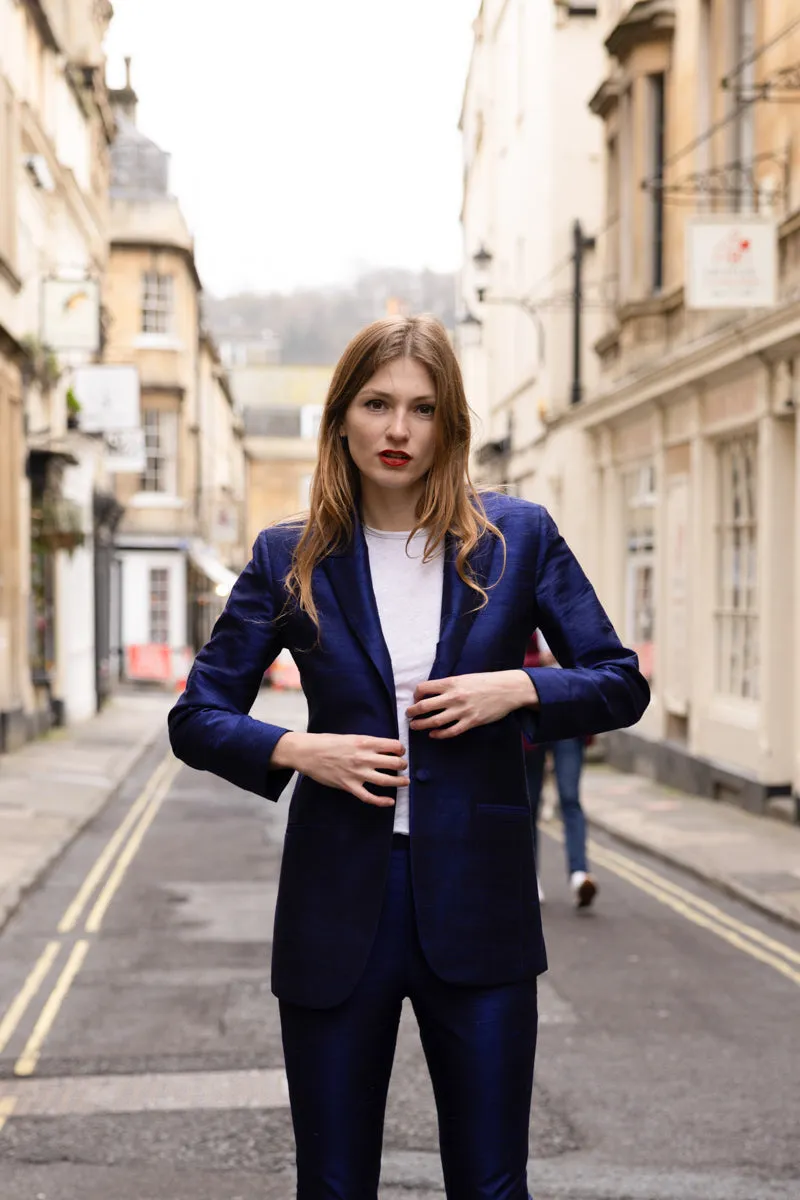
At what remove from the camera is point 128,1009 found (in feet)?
23.6

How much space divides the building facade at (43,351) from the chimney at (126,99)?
15.3 meters

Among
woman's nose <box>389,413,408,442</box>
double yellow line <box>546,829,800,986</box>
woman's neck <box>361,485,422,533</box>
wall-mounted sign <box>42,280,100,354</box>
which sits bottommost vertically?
double yellow line <box>546,829,800,986</box>

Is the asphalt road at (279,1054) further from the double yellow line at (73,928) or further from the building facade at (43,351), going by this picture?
the building facade at (43,351)

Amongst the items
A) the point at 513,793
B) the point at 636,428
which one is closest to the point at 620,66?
the point at 636,428

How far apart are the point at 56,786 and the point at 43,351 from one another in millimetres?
8281

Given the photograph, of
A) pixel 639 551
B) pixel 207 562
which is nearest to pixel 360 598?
pixel 639 551

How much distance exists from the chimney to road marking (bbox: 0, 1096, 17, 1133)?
1630 inches

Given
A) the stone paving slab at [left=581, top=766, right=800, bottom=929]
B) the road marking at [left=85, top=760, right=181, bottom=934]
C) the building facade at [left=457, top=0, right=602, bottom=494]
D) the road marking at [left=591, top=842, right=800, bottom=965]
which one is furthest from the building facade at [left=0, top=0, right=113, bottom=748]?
the road marking at [left=591, top=842, right=800, bottom=965]

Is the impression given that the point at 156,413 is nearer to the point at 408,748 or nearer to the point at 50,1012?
the point at 50,1012

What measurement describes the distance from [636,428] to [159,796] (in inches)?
285

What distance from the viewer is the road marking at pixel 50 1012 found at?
6.27 meters

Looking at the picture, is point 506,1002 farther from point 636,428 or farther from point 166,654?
point 166,654

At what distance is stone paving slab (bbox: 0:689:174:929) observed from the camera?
38.5ft

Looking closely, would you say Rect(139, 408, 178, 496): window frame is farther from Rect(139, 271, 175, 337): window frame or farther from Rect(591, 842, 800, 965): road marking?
Rect(591, 842, 800, 965): road marking
